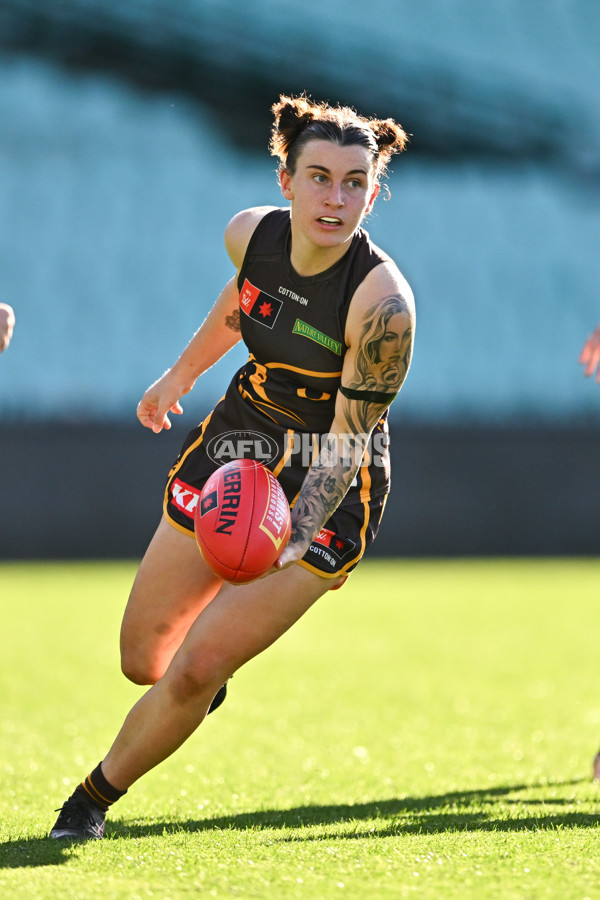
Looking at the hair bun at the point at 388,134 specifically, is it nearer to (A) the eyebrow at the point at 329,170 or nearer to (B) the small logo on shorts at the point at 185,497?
(A) the eyebrow at the point at 329,170

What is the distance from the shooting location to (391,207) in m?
20.7

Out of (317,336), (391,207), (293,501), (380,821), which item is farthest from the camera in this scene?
(391,207)

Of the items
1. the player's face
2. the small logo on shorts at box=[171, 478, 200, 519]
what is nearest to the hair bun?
the player's face

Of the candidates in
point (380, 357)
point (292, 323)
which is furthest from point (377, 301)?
point (292, 323)

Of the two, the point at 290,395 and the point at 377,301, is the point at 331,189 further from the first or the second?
the point at 290,395

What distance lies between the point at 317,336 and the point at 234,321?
0.69m

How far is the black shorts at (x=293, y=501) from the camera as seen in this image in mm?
3650

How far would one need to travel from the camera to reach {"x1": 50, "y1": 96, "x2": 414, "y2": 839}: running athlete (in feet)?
11.3

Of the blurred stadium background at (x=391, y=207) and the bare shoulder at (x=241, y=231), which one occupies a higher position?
the blurred stadium background at (x=391, y=207)

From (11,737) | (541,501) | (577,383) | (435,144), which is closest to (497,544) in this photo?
(541,501)

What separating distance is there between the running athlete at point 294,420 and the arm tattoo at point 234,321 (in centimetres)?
21

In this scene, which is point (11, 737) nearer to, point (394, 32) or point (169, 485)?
point (169, 485)

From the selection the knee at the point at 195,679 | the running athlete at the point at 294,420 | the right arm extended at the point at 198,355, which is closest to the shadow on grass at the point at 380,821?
the running athlete at the point at 294,420

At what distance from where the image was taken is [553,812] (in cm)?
392
